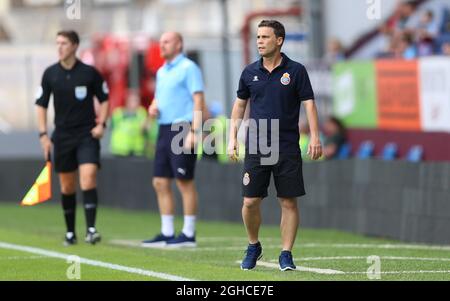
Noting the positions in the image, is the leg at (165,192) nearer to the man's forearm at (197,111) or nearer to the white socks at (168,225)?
the white socks at (168,225)

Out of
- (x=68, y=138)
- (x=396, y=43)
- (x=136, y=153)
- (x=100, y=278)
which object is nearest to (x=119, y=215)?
(x=136, y=153)

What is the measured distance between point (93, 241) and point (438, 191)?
4.01 m

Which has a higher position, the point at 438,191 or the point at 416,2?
the point at 416,2

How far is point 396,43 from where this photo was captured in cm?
2144

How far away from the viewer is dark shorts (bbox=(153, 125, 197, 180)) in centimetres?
1412

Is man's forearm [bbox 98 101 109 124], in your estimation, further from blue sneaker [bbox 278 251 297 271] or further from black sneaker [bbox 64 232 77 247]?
blue sneaker [bbox 278 251 297 271]

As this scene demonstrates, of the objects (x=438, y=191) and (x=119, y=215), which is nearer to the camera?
(x=438, y=191)

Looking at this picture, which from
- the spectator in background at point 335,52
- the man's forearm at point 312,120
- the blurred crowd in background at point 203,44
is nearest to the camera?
the man's forearm at point 312,120

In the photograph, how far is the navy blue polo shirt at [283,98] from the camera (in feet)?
36.0

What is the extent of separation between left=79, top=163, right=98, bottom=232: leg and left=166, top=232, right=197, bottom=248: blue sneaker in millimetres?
876

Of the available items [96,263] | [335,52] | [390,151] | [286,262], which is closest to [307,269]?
[286,262]

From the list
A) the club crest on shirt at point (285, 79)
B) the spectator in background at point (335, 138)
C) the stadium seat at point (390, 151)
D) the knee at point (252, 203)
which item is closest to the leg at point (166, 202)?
the knee at point (252, 203)

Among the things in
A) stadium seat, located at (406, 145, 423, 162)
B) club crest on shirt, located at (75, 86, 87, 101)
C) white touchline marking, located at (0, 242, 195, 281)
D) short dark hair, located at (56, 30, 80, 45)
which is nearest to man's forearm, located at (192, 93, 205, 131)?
club crest on shirt, located at (75, 86, 87, 101)
